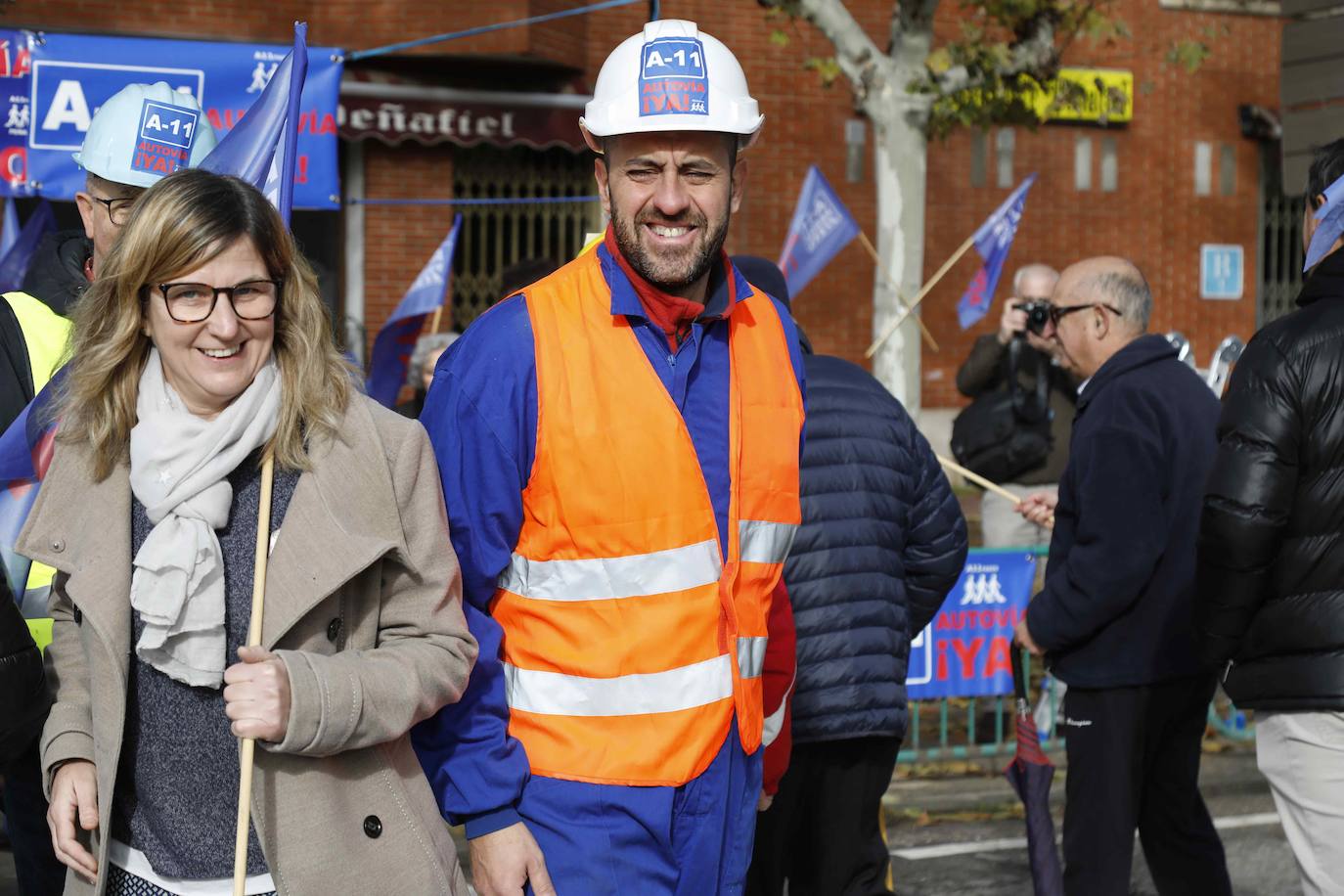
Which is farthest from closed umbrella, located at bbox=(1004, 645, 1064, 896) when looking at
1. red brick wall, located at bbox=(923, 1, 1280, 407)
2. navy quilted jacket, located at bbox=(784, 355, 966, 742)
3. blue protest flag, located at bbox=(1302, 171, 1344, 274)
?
red brick wall, located at bbox=(923, 1, 1280, 407)

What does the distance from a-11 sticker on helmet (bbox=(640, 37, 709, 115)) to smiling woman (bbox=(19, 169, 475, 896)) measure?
722mm

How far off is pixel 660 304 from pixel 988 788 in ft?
17.2

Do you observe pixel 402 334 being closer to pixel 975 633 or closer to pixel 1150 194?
pixel 975 633

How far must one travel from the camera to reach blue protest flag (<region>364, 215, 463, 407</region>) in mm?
8422

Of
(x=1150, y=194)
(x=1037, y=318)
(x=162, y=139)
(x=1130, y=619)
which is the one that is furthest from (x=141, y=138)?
(x=1150, y=194)

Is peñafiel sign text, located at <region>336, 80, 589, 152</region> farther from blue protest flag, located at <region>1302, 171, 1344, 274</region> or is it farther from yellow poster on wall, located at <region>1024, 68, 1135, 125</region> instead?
blue protest flag, located at <region>1302, 171, 1344, 274</region>

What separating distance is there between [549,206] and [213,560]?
13.3m

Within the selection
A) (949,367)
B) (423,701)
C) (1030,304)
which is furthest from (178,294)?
(949,367)

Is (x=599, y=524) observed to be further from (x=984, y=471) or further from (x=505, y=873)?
(x=984, y=471)

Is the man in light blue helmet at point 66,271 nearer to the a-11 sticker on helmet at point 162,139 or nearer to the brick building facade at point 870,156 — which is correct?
the a-11 sticker on helmet at point 162,139

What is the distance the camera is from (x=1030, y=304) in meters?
8.27

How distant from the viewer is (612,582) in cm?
294

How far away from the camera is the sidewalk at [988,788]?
747 centimetres

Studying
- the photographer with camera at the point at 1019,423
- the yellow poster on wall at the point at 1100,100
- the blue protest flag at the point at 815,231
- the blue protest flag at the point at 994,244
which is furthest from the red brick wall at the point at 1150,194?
the photographer with camera at the point at 1019,423
